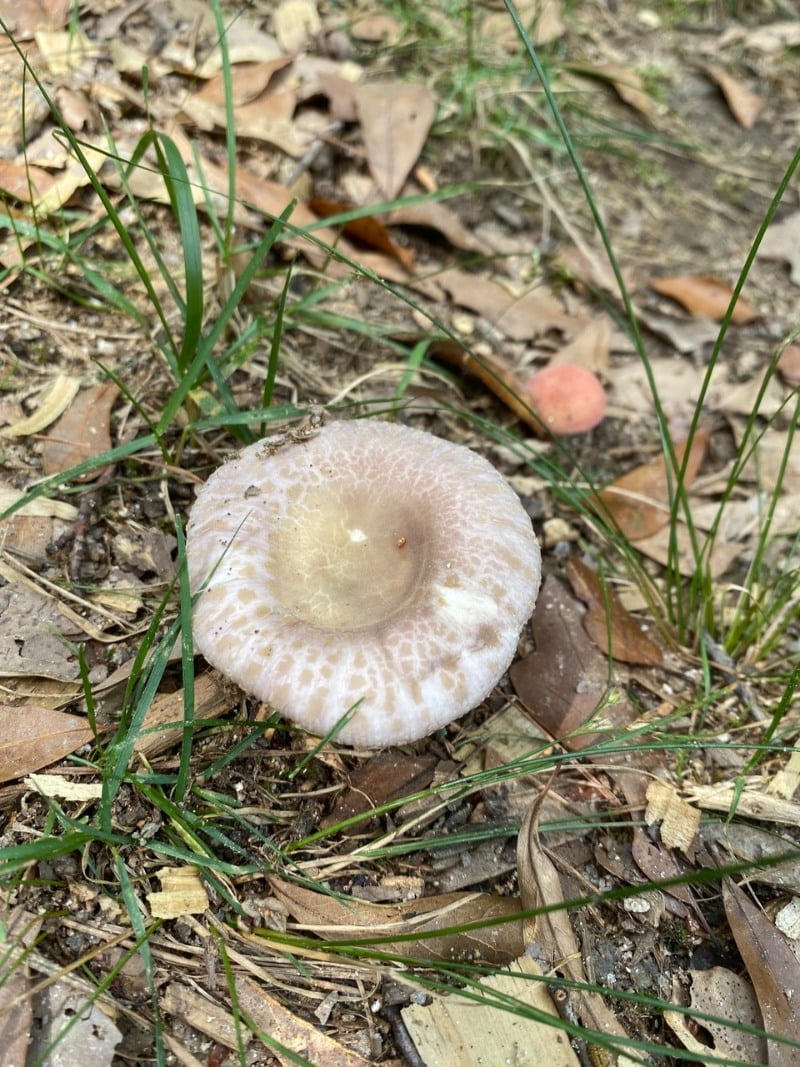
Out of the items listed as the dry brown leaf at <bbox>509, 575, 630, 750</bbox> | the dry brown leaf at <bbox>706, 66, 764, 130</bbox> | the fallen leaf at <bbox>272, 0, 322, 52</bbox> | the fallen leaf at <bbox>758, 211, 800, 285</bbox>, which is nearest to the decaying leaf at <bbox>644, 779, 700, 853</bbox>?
the dry brown leaf at <bbox>509, 575, 630, 750</bbox>

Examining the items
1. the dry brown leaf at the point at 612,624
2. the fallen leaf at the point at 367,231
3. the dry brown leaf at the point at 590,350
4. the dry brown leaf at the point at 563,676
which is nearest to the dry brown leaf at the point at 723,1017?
the dry brown leaf at the point at 563,676

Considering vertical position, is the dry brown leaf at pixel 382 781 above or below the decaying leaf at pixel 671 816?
above

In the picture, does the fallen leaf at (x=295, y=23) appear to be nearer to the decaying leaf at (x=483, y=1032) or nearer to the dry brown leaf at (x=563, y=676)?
the dry brown leaf at (x=563, y=676)

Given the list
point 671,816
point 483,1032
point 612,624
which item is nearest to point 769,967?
point 671,816

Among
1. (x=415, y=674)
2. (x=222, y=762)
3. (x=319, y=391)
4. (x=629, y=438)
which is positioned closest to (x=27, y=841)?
(x=222, y=762)

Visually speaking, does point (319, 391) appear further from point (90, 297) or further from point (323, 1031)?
point (323, 1031)

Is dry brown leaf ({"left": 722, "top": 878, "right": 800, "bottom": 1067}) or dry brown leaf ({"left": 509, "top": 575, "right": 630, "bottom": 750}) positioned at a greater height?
dry brown leaf ({"left": 509, "top": 575, "right": 630, "bottom": 750})

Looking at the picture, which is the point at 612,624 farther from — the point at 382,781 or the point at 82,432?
the point at 82,432

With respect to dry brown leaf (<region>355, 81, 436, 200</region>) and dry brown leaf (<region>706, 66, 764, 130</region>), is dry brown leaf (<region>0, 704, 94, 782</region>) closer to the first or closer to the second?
dry brown leaf (<region>355, 81, 436, 200</region>)
